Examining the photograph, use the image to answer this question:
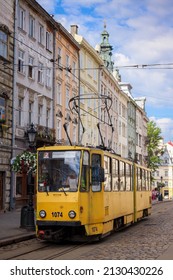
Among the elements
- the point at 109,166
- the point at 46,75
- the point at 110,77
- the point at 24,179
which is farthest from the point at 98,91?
the point at 109,166

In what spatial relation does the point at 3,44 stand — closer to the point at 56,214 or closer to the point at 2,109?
the point at 2,109

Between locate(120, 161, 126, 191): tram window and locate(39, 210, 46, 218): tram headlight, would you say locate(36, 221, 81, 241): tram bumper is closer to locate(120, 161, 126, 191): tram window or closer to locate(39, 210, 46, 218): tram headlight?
locate(39, 210, 46, 218): tram headlight

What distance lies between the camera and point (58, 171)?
1451 centimetres

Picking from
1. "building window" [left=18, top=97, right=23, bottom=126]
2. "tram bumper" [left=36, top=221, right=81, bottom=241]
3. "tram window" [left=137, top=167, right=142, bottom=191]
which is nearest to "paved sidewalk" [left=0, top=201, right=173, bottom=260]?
"tram bumper" [left=36, top=221, right=81, bottom=241]

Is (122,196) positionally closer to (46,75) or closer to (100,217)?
(100,217)

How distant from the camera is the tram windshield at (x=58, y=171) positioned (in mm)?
14352

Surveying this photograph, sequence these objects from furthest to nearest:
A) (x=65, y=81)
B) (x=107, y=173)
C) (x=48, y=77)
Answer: (x=65, y=81) < (x=48, y=77) < (x=107, y=173)

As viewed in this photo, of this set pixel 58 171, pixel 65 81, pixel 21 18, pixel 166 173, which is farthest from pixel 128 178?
pixel 166 173

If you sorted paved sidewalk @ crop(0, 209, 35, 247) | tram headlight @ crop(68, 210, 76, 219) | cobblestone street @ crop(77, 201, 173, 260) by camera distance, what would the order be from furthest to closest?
1. paved sidewalk @ crop(0, 209, 35, 247)
2. tram headlight @ crop(68, 210, 76, 219)
3. cobblestone street @ crop(77, 201, 173, 260)

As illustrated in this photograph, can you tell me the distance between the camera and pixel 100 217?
15188mm

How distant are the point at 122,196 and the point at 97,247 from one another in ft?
16.7

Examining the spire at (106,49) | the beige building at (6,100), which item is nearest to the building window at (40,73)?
the beige building at (6,100)

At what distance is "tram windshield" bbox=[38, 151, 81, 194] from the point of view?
47.1 ft

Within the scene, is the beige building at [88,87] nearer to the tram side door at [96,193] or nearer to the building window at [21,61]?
the building window at [21,61]
